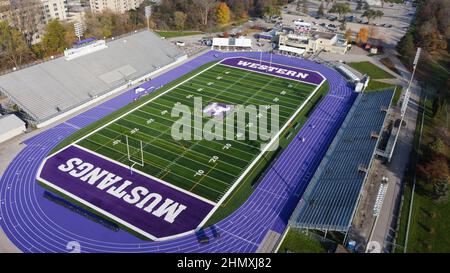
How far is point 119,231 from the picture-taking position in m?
23.7

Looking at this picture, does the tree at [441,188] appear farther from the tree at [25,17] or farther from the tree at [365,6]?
the tree at [365,6]

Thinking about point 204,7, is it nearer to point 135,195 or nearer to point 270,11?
point 270,11

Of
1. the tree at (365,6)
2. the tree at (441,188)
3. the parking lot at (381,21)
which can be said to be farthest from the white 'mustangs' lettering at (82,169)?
the tree at (365,6)

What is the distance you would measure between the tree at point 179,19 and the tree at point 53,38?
74.4ft

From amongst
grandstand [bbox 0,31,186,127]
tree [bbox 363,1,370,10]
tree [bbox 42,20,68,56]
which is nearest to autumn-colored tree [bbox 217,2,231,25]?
grandstand [bbox 0,31,186,127]

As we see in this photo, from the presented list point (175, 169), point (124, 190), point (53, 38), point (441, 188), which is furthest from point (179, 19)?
point (441, 188)

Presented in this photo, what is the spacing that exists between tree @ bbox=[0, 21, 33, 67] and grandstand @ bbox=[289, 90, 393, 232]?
44598mm

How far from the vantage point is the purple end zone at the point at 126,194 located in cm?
2458

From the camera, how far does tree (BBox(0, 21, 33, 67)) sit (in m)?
50.1

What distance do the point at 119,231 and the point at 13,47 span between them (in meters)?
40.1

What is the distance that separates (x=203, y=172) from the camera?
29.4m

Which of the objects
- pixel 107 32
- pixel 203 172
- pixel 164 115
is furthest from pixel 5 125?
pixel 107 32

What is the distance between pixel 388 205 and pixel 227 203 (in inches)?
472

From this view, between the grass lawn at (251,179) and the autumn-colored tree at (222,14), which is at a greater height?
the autumn-colored tree at (222,14)
